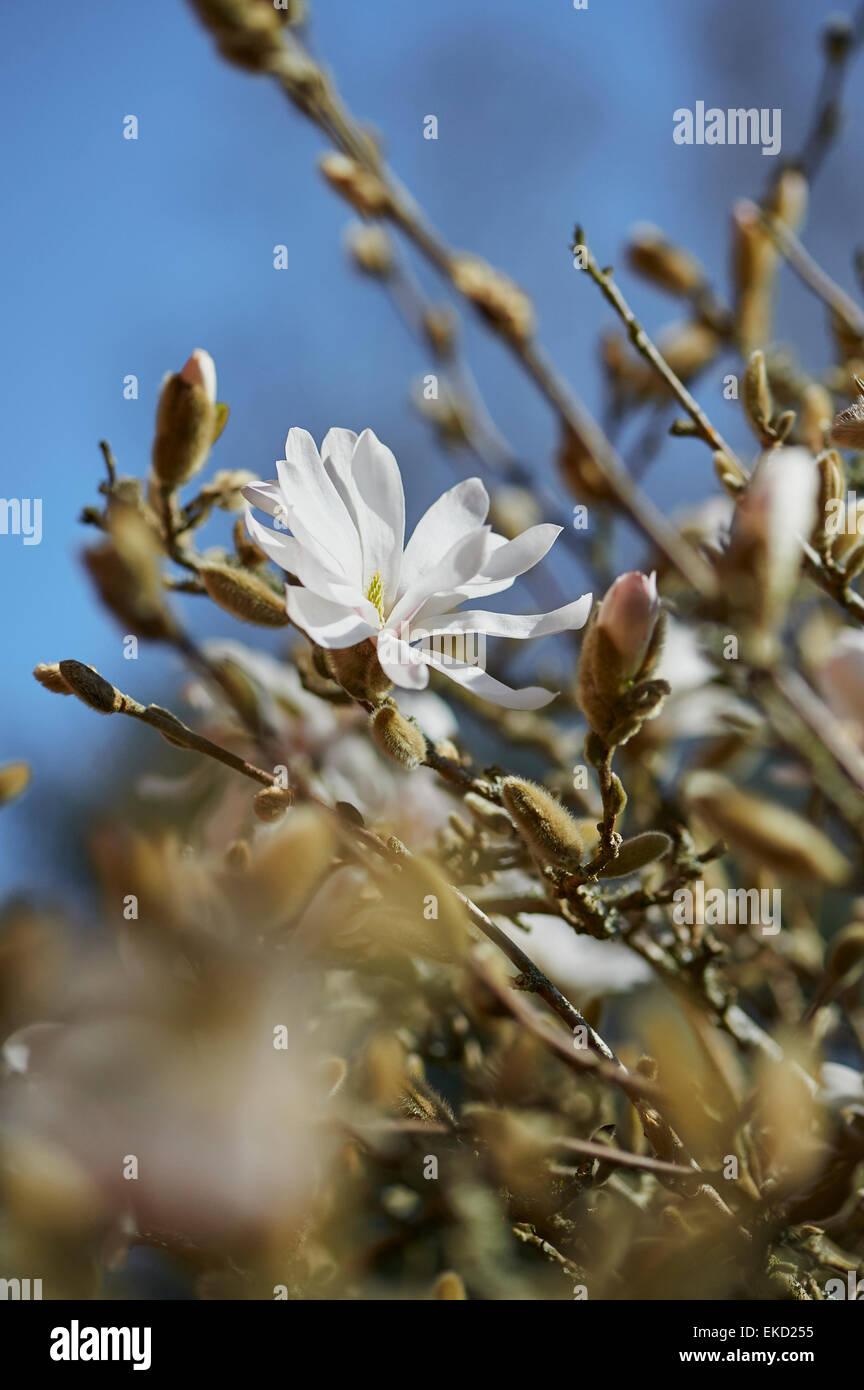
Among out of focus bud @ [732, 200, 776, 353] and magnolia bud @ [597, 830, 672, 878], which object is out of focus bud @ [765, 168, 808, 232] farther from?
magnolia bud @ [597, 830, 672, 878]

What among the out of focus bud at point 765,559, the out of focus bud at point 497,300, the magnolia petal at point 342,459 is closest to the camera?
the out of focus bud at point 765,559

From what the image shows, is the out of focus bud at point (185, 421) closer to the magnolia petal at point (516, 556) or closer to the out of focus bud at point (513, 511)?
the magnolia petal at point (516, 556)

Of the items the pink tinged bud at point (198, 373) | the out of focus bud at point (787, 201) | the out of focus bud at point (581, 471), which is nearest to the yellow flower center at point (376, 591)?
the pink tinged bud at point (198, 373)

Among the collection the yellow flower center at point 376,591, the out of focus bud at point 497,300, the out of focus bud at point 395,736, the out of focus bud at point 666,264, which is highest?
the out of focus bud at point 666,264

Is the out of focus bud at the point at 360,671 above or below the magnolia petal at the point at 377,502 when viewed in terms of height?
below

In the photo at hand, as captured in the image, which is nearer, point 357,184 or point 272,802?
point 272,802

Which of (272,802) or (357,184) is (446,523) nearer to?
(272,802)

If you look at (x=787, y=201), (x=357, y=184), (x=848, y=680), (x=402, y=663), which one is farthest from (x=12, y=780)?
(x=787, y=201)
